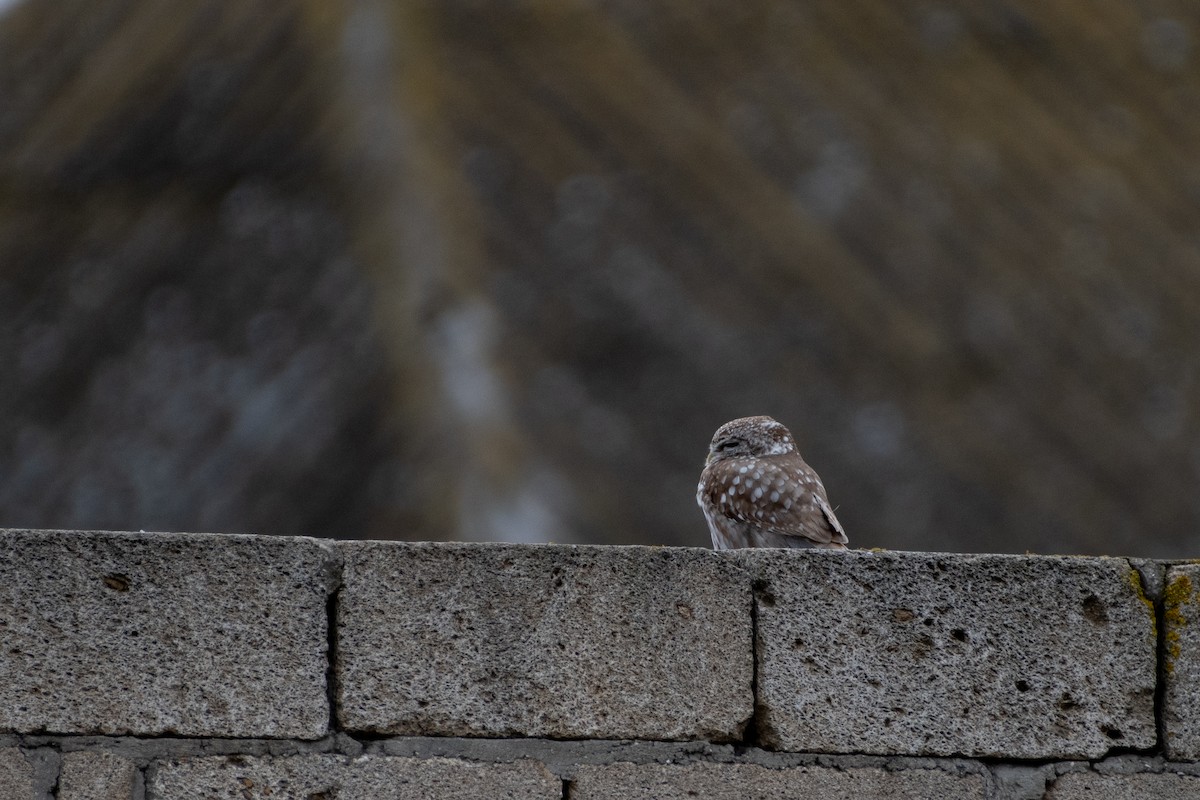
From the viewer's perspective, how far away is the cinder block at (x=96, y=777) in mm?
3678

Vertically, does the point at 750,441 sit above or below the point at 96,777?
above

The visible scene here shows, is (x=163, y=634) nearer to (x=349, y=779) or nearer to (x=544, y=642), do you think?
(x=349, y=779)

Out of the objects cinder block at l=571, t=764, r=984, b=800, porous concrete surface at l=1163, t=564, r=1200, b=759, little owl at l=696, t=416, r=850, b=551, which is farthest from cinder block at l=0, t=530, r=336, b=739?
porous concrete surface at l=1163, t=564, r=1200, b=759

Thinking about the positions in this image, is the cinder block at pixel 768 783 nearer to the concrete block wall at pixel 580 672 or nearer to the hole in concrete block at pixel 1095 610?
the concrete block wall at pixel 580 672

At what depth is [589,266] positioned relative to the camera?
1320 cm

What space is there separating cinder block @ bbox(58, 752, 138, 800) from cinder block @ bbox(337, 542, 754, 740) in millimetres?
520

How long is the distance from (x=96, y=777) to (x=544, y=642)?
3.55 feet

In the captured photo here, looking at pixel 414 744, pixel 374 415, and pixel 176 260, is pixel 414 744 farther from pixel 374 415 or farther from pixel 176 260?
pixel 176 260

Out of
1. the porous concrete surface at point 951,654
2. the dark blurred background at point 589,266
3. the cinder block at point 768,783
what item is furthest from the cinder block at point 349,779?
the dark blurred background at point 589,266

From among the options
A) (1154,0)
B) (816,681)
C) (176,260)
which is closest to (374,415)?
(176,260)

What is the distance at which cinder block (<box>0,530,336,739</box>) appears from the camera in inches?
145

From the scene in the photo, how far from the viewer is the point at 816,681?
3.83 metres

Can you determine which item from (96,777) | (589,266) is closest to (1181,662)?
(96,777)

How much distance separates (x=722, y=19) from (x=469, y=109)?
4.21 metres
